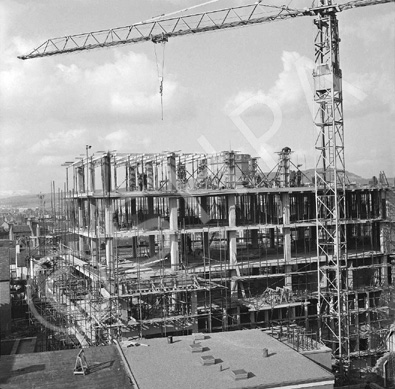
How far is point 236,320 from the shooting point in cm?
2878

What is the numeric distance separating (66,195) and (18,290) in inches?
414

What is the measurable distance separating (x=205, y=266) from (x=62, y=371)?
13.9 m

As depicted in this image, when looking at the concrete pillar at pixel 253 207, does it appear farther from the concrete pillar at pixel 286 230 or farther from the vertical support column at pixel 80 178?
the vertical support column at pixel 80 178

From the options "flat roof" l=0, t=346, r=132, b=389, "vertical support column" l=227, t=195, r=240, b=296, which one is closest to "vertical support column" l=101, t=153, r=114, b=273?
"vertical support column" l=227, t=195, r=240, b=296

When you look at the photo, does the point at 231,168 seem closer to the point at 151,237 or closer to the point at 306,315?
the point at 151,237

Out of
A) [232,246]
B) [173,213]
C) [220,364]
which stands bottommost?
[220,364]

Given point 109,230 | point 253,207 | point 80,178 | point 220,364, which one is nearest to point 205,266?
point 109,230

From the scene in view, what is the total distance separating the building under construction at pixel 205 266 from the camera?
1021 inches

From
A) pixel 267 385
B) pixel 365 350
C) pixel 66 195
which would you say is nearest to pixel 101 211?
pixel 66 195

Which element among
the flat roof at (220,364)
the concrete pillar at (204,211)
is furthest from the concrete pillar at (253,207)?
the flat roof at (220,364)

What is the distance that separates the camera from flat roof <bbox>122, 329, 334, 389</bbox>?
46.0 feet

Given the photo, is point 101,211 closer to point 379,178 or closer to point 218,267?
point 218,267

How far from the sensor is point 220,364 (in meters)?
15.2

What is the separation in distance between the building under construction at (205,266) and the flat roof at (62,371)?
6056mm
